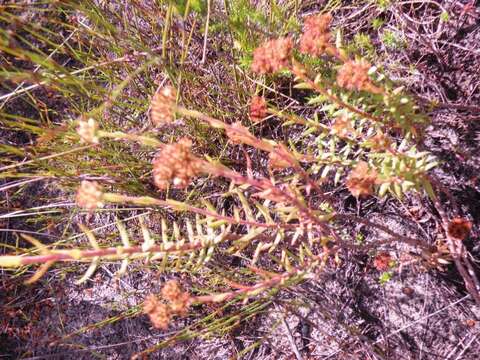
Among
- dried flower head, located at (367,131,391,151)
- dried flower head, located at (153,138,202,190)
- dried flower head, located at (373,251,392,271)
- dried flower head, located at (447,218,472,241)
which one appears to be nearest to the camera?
dried flower head, located at (153,138,202,190)

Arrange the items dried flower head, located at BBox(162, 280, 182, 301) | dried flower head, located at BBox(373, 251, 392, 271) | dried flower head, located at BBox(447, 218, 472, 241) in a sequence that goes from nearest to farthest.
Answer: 1. dried flower head, located at BBox(162, 280, 182, 301)
2. dried flower head, located at BBox(447, 218, 472, 241)
3. dried flower head, located at BBox(373, 251, 392, 271)

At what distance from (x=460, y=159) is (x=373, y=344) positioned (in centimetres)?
84

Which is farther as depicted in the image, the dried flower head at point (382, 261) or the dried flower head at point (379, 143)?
the dried flower head at point (382, 261)

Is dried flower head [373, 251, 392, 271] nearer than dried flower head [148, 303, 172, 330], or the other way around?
dried flower head [148, 303, 172, 330]

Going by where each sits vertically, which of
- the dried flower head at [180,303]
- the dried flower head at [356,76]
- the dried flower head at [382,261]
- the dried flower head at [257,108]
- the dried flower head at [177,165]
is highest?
the dried flower head at [356,76]

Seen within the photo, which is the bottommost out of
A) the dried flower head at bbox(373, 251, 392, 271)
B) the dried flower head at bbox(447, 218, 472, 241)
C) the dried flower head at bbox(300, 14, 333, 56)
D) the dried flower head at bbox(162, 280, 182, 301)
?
the dried flower head at bbox(373, 251, 392, 271)

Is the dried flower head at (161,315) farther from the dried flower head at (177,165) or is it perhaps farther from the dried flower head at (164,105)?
the dried flower head at (164,105)

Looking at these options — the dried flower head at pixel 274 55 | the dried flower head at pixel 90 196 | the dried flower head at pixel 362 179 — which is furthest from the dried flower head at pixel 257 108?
the dried flower head at pixel 90 196

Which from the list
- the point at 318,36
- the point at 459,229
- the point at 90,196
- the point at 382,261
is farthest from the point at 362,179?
the point at 90,196

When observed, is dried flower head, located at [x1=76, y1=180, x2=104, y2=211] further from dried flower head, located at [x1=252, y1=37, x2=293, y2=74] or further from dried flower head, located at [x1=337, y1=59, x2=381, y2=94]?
dried flower head, located at [x1=337, y1=59, x2=381, y2=94]

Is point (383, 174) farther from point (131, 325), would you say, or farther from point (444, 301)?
point (131, 325)

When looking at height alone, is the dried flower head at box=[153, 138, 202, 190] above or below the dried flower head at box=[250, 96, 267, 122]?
below

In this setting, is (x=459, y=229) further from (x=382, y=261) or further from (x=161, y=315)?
(x=161, y=315)

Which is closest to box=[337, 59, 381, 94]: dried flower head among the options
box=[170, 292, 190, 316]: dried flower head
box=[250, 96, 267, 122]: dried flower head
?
box=[250, 96, 267, 122]: dried flower head
